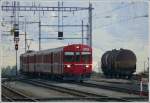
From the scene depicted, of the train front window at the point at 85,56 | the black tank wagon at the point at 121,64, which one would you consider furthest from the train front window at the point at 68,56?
the black tank wagon at the point at 121,64

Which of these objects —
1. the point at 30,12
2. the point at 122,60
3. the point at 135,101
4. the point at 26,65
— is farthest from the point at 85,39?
the point at 135,101

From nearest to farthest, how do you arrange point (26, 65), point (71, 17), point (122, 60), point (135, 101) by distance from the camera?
point (135, 101)
point (71, 17)
point (122, 60)
point (26, 65)

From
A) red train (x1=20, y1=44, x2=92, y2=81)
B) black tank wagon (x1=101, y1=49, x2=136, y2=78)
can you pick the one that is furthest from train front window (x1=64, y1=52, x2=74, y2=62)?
black tank wagon (x1=101, y1=49, x2=136, y2=78)

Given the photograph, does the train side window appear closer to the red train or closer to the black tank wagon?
the red train

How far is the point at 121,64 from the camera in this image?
39812mm

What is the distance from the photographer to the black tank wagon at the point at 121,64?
39.3 m

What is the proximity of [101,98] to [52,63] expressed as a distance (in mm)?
13303

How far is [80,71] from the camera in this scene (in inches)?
1248

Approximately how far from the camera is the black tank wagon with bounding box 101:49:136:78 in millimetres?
39281

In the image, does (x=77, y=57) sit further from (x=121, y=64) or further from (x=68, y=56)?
(x=121, y=64)

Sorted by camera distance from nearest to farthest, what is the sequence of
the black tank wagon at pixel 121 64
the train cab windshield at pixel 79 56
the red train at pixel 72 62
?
the red train at pixel 72 62 < the train cab windshield at pixel 79 56 < the black tank wagon at pixel 121 64

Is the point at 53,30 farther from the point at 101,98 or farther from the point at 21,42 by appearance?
the point at 101,98

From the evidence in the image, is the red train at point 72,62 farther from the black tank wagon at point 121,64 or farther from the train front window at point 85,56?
the black tank wagon at point 121,64

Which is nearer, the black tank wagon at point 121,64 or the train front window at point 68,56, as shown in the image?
the train front window at point 68,56
